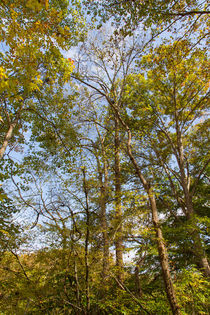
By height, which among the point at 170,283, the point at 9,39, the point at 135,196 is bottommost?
the point at 170,283

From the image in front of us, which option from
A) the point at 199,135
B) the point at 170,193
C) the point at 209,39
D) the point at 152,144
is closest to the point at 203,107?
the point at 199,135

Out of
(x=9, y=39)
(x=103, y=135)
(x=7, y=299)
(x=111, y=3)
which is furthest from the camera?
(x=103, y=135)

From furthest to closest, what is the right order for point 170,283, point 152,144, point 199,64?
point 152,144 < point 199,64 < point 170,283

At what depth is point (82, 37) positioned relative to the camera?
301 inches

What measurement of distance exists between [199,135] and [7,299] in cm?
976

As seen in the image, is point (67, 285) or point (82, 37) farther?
point (82, 37)

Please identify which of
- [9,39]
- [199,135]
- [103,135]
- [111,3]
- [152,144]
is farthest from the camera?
[103,135]

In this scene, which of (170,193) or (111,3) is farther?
(170,193)

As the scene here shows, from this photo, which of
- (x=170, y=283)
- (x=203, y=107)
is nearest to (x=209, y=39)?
(x=203, y=107)

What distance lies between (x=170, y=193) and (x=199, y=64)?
615cm

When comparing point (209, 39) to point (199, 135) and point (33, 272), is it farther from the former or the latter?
point (33, 272)

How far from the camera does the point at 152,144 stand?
8.69m

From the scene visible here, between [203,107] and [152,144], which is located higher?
[203,107]

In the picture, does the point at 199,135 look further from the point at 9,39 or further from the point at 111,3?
the point at 9,39
